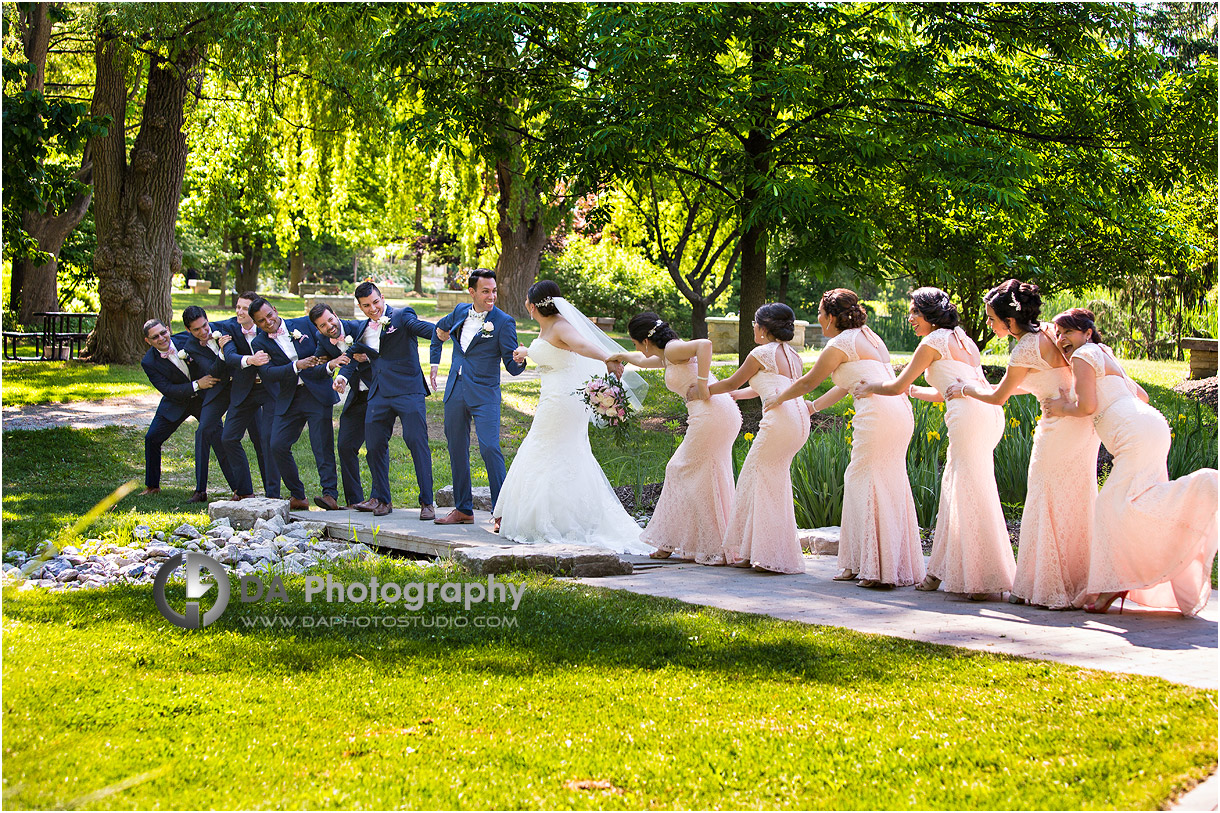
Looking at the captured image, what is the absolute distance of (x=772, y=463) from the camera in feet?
24.3

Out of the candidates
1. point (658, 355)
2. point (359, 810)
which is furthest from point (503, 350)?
point (359, 810)

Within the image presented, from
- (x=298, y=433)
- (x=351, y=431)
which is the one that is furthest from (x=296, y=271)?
(x=351, y=431)

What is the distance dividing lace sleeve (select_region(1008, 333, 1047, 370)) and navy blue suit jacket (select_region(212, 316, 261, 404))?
678 centimetres

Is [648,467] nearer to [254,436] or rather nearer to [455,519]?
[455,519]

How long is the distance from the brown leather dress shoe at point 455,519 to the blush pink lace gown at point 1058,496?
184 inches

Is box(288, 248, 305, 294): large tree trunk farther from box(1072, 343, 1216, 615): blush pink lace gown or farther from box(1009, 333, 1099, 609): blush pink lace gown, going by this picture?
box(1072, 343, 1216, 615): blush pink lace gown

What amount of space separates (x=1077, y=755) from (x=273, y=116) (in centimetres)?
1738

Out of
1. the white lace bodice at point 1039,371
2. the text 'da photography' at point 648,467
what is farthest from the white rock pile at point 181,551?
the white lace bodice at point 1039,371

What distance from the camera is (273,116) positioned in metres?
18.0

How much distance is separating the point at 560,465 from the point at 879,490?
263 centimetres

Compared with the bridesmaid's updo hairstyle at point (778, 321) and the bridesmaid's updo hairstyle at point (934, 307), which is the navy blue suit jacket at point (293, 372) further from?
the bridesmaid's updo hairstyle at point (934, 307)

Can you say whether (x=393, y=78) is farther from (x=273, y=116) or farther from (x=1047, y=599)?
(x=1047, y=599)

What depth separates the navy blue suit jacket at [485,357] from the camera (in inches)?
Result: 336

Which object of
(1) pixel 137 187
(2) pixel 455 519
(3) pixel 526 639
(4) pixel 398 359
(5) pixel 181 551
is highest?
(1) pixel 137 187
